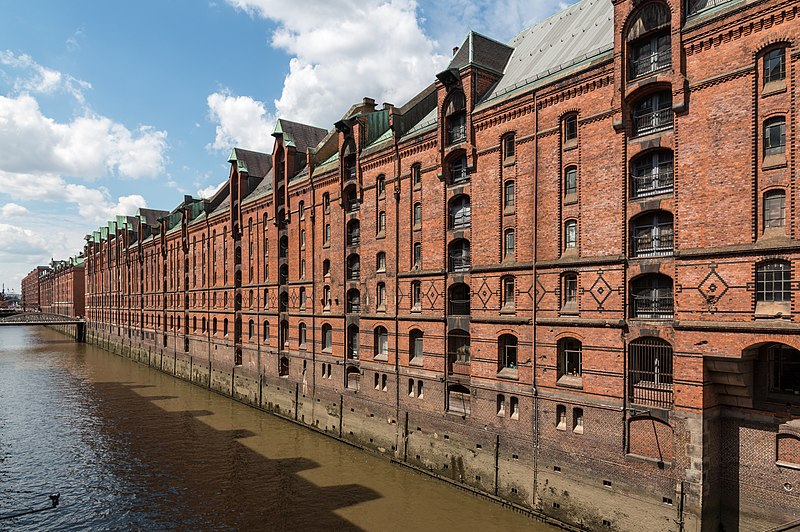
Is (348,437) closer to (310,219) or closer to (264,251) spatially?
(310,219)

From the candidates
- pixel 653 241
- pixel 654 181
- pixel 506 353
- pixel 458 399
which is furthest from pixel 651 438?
pixel 458 399

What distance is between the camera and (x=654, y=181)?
1698 centimetres

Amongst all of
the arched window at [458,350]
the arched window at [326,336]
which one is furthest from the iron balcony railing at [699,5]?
the arched window at [326,336]

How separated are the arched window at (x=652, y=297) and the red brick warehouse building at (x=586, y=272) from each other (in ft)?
0.17

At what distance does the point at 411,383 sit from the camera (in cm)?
2538

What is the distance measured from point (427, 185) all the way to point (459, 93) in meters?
4.27

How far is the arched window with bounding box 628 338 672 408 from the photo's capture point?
16328 millimetres

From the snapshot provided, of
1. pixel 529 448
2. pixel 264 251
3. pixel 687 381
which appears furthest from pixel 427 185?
pixel 264 251

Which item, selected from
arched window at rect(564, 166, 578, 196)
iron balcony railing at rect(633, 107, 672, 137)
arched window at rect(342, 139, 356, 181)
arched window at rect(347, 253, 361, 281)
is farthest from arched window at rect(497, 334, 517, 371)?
arched window at rect(342, 139, 356, 181)

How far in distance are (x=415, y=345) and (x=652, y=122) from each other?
14.1 meters

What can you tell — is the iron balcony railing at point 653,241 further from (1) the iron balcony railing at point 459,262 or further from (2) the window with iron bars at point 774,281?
(1) the iron balcony railing at point 459,262

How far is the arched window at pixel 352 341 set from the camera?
29797 mm

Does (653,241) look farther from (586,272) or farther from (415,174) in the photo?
(415,174)

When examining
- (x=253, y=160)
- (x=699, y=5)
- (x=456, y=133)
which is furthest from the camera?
(x=253, y=160)
